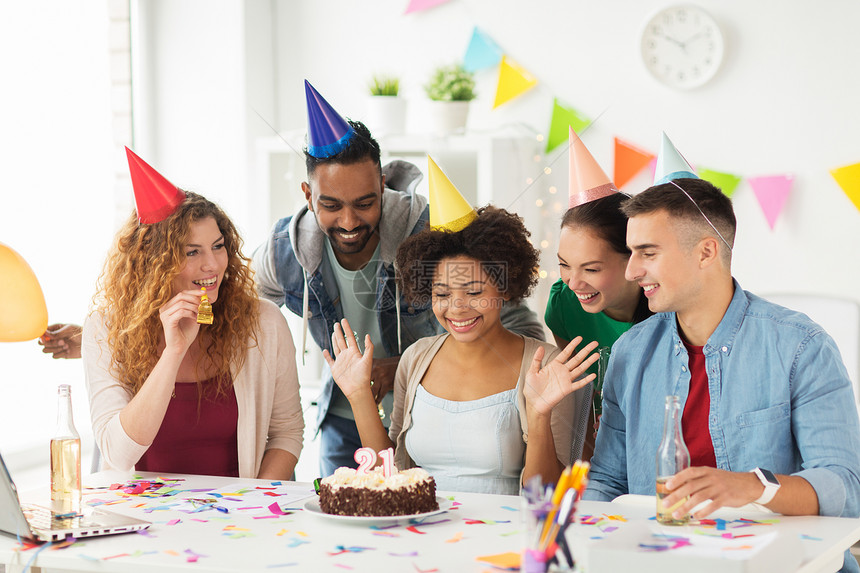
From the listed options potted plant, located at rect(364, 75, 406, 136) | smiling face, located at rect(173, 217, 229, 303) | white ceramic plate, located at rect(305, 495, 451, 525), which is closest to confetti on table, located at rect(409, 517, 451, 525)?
→ white ceramic plate, located at rect(305, 495, 451, 525)

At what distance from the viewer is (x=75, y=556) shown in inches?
49.9

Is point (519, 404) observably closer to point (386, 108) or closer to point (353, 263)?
point (353, 263)

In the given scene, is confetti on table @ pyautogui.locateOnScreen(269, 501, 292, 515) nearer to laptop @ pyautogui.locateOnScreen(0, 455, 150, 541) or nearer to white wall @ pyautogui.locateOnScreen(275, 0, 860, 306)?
laptop @ pyautogui.locateOnScreen(0, 455, 150, 541)

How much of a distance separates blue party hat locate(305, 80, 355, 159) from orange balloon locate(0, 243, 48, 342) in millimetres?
679

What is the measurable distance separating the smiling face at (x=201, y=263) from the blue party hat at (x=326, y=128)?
302 mm

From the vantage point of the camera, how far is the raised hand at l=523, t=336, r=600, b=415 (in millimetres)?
1683

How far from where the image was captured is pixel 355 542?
130 centimetres

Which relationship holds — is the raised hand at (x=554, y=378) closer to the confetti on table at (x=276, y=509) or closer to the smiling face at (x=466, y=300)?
the smiling face at (x=466, y=300)

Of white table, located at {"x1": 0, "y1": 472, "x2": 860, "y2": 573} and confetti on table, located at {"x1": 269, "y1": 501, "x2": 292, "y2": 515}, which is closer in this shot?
white table, located at {"x1": 0, "y1": 472, "x2": 860, "y2": 573}

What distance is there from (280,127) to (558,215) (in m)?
1.60

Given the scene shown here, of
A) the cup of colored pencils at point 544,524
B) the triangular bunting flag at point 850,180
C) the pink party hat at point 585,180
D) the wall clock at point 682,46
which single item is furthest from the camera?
the wall clock at point 682,46

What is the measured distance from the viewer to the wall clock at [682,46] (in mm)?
2969

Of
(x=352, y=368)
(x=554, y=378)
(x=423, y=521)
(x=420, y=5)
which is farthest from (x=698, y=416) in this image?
(x=420, y=5)

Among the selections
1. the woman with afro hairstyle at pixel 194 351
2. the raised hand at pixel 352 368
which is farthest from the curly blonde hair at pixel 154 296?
the raised hand at pixel 352 368
